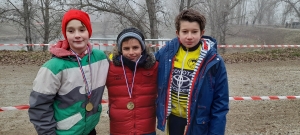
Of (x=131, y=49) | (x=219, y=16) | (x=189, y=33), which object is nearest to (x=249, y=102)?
(x=189, y=33)

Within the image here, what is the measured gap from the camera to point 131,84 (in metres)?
2.16

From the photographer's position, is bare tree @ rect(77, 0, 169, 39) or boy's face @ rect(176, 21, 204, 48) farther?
bare tree @ rect(77, 0, 169, 39)

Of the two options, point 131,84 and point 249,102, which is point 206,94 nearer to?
point 131,84

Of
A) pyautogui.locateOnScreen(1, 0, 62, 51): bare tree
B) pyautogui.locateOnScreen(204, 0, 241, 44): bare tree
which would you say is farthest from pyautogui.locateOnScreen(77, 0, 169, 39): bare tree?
pyautogui.locateOnScreen(204, 0, 241, 44): bare tree

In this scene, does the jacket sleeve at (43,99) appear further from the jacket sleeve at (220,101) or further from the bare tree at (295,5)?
the bare tree at (295,5)

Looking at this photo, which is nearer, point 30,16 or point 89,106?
point 89,106

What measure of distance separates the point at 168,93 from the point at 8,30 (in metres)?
39.6

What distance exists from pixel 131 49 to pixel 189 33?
507 millimetres

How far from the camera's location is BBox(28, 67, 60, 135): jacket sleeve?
1.75 metres

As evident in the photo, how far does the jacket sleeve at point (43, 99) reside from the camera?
1.75 meters

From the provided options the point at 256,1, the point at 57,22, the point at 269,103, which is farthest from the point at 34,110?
the point at 256,1

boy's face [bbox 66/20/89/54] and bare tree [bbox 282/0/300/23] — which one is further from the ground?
bare tree [bbox 282/0/300/23]

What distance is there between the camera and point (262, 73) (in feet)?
26.9

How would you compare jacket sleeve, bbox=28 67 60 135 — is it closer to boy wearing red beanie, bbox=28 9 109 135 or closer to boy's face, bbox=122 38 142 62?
boy wearing red beanie, bbox=28 9 109 135
